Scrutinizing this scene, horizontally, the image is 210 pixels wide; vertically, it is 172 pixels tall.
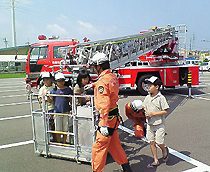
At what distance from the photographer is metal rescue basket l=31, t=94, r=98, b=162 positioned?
352 cm

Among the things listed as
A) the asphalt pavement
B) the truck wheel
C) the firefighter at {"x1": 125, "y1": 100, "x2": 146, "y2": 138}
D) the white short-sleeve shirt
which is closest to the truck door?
the asphalt pavement

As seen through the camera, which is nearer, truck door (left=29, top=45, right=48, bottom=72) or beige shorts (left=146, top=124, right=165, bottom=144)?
beige shorts (left=146, top=124, right=165, bottom=144)

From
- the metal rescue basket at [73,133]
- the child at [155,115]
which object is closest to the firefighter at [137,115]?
the child at [155,115]

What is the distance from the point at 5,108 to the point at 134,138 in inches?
235

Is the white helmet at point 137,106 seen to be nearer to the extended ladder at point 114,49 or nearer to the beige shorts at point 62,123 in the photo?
the beige shorts at point 62,123

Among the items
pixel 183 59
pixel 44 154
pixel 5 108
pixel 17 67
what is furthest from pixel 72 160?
pixel 17 67

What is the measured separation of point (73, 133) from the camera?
3648 millimetres

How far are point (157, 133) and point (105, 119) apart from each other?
1.06 metres

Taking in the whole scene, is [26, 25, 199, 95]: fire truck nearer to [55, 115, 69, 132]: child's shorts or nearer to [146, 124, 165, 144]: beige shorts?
[55, 115, 69, 132]: child's shorts

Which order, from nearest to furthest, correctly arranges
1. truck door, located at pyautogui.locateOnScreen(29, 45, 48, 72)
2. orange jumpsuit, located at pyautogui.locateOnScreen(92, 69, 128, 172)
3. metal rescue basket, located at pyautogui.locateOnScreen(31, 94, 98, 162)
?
orange jumpsuit, located at pyautogui.locateOnScreen(92, 69, 128, 172), metal rescue basket, located at pyautogui.locateOnScreen(31, 94, 98, 162), truck door, located at pyautogui.locateOnScreen(29, 45, 48, 72)

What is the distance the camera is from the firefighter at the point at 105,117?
287 centimetres

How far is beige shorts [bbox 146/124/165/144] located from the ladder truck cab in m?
6.51

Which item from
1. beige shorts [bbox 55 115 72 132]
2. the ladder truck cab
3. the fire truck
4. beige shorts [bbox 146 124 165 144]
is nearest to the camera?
beige shorts [bbox 146 124 165 144]

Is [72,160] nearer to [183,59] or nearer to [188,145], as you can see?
[188,145]
